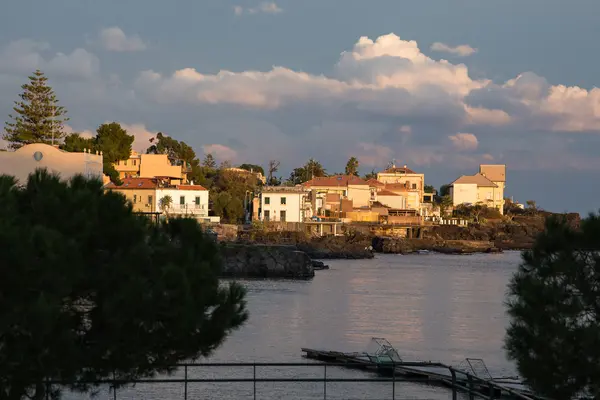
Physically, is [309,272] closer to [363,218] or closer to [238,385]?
[238,385]

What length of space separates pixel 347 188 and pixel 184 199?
151 ft

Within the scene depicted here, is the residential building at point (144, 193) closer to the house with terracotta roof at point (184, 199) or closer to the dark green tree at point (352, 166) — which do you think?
the house with terracotta roof at point (184, 199)

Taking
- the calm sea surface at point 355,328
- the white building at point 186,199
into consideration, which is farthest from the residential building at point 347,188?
the calm sea surface at point 355,328

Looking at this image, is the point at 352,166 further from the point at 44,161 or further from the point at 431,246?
the point at 44,161

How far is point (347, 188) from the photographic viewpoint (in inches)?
6196

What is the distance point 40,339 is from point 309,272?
7554cm

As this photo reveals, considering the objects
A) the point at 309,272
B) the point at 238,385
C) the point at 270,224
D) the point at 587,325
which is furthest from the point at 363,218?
the point at 587,325

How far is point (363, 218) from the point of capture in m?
155

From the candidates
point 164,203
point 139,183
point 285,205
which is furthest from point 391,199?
point 139,183

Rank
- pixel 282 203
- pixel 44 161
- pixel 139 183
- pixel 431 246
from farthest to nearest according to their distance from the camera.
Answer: pixel 431 246
pixel 282 203
pixel 139 183
pixel 44 161

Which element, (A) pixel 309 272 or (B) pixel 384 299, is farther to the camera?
(A) pixel 309 272

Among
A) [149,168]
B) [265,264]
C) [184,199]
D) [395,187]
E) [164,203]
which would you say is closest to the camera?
[265,264]

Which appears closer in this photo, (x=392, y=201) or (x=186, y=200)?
(x=186, y=200)

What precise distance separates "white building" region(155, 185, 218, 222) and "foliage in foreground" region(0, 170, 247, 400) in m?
102
